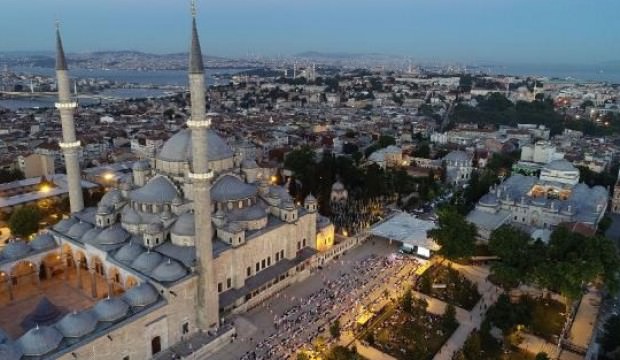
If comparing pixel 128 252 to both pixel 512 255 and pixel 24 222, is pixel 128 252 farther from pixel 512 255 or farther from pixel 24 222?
pixel 512 255

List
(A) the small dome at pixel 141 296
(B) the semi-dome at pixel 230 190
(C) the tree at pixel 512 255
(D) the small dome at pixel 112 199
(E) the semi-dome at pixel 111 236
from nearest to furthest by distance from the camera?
(A) the small dome at pixel 141 296 → (E) the semi-dome at pixel 111 236 → (C) the tree at pixel 512 255 → (B) the semi-dome at pixel 230 190 → (D) the small dome at pixel 112 199

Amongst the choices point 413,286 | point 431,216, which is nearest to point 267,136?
point 431,216

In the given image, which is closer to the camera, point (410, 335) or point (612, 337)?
point (612, 337)

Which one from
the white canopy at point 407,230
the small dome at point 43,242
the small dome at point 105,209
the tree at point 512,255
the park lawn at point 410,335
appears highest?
the small dome at point 105,209

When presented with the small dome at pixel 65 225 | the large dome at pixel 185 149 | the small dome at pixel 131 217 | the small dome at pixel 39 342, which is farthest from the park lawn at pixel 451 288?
the small dome at pixel 65 225

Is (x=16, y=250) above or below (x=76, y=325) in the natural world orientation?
above

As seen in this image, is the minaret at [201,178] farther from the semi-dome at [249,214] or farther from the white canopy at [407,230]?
the white canopy at [407,230]

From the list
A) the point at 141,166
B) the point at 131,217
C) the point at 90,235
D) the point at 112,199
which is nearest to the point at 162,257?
the point at 131,217

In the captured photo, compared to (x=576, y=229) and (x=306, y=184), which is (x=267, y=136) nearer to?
(x=306, y=184)
